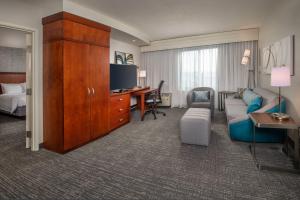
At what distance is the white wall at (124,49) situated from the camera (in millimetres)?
5328

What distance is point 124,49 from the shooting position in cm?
598

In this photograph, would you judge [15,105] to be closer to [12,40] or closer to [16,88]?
[16,88]

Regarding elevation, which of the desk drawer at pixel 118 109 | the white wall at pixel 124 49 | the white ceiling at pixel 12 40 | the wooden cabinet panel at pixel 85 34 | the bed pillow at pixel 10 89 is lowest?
the desk drawer at pixel 118 109

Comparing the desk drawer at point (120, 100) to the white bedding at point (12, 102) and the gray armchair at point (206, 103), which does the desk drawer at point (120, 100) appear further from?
the white bedding at point (12, 102)

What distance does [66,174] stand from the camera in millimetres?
2184

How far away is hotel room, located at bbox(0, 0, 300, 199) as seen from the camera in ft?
6.50

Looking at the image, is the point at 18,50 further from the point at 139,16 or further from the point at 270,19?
the point at 270,19

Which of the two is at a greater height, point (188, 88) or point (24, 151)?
point (188, 88)

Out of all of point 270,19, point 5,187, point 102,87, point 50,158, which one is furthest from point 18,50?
point 270,19

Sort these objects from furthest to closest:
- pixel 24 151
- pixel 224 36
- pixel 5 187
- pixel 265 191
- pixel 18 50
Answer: pixel 18 50, pixel 224 36, pixel 24 151, pixel 5 187, pixel 265 191

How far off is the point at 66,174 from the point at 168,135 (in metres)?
2.05

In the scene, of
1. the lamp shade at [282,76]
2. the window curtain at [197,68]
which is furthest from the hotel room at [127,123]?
the window curtain at [197,68]

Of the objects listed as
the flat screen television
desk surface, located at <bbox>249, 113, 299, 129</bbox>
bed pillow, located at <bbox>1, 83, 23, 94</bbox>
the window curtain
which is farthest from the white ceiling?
desk surface, located at <bbox>249, 113, 299, 129</bbox>

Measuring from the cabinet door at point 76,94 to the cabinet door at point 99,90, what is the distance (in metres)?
0.12
